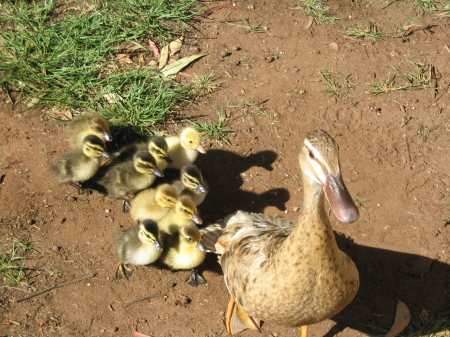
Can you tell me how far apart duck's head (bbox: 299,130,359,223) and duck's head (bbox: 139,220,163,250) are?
1421 millimetres

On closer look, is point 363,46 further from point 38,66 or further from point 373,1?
point 38,66

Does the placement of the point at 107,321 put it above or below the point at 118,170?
below

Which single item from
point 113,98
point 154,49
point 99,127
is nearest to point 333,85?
point 154,49

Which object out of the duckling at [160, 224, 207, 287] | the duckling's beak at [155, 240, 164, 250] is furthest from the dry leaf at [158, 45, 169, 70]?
the duckling's beak at [155, 240, 164, 250]

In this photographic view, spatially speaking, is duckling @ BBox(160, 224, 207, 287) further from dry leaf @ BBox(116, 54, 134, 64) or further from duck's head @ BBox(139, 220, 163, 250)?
dry leaf @ BBox(116, 54, 134, 64)

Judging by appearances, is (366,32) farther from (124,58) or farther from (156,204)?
(156,204)

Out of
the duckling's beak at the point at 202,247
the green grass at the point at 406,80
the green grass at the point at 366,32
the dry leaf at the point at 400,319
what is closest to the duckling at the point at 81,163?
the duckling's beak at the point at 202,247

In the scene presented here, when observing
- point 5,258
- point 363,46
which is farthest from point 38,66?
point 363,46

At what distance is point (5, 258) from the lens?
4.19 m

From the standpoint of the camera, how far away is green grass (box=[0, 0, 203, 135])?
512cm

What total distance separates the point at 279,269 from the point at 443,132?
306 centimetres

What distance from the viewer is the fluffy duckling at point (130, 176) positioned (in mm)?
4305

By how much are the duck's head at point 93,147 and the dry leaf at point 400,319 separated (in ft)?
9.54

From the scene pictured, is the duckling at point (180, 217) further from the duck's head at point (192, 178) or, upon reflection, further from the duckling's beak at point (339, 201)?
the duckling's beak at point (339, 201)
